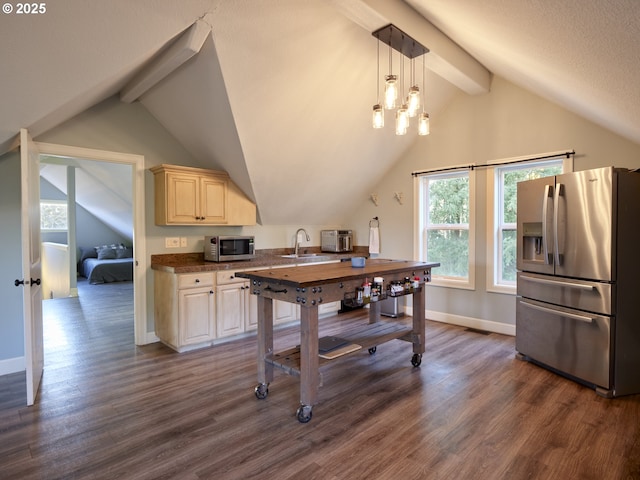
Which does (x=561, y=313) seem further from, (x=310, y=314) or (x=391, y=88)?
(x=391, y=88)

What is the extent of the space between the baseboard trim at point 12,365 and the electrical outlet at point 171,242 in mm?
1640

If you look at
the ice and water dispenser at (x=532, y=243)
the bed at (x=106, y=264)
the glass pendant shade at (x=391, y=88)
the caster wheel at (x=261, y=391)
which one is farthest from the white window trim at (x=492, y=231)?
the bed at (x=106, y=264)

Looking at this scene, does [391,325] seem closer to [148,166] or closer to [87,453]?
[87,453]

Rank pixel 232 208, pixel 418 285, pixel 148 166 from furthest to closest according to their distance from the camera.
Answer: pixel 232 208, pixel 148 166, pixel 418 285

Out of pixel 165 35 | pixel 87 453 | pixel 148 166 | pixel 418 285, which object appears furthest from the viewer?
pixel 148 166

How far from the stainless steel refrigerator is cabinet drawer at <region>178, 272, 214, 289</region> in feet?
10.5

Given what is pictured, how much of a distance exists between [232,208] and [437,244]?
9.12ft

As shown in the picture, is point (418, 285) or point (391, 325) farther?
point (391, 325)

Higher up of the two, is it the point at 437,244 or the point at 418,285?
the point at 437,244

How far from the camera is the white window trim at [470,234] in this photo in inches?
176

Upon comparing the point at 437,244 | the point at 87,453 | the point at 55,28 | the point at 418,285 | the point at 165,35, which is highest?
the point at 165,35

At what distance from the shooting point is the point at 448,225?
478 centimetres

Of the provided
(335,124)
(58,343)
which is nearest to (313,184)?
(335,124)

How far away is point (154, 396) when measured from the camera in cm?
273
